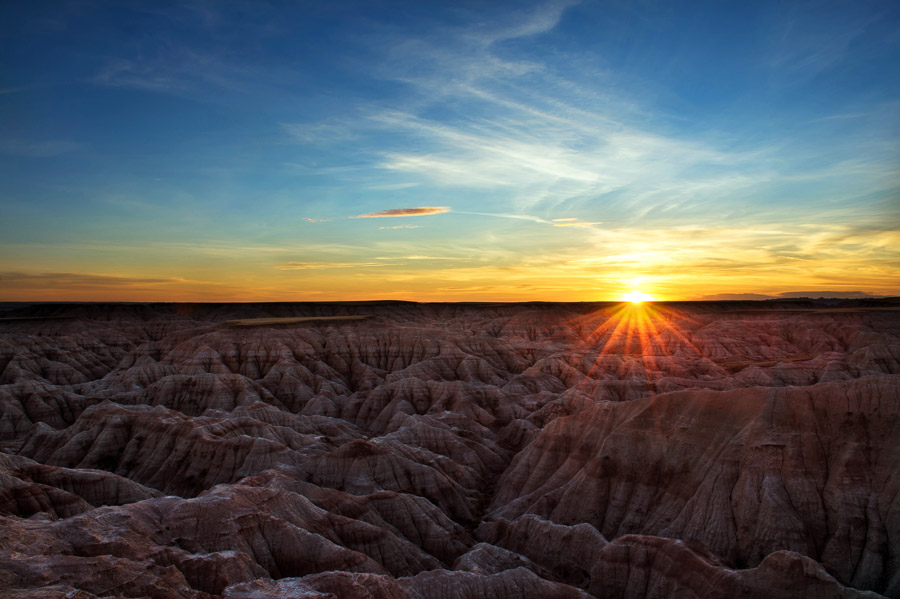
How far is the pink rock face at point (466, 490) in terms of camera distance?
24344 mm

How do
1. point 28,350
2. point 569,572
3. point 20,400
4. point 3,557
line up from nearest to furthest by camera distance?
point 3,557, point 569,572, point 20,400, point 28,350

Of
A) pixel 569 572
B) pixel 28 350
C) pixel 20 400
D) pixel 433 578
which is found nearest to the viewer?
pixel 433 578

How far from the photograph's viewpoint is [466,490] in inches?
1816

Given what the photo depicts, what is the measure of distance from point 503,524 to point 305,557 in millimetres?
13800

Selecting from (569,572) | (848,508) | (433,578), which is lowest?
(569,572)

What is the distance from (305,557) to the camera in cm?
2875

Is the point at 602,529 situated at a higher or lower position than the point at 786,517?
lower

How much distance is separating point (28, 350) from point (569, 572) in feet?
332

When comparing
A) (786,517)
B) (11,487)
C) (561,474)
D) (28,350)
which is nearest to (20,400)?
(28,350)

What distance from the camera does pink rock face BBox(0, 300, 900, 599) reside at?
24.3 meters

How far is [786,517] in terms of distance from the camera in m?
29.6

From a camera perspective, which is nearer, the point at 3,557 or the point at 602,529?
the point at 3,557

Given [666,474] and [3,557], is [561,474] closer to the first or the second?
[666,474]

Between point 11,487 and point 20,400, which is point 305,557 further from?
point 20,400
